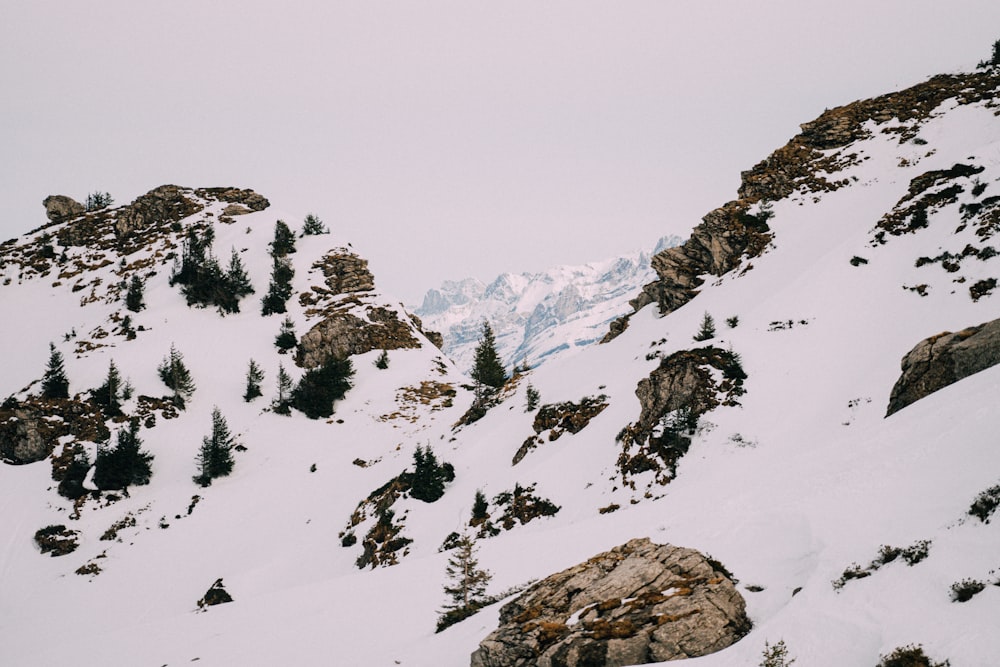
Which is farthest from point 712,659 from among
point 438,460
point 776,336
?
point 438,460

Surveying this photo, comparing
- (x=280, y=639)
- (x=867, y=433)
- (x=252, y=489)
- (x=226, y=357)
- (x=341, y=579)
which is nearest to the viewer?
(x=867, y=433)

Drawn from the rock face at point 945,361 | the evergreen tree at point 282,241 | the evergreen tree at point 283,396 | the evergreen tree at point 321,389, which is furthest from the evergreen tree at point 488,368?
the rock face at point 945,361

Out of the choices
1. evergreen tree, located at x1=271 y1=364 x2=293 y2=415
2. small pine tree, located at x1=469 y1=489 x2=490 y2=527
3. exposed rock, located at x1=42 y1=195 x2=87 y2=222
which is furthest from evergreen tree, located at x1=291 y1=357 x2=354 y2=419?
exposed rock, located at x1=42 y1=195 x2=87 y2=222

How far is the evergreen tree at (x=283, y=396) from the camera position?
50.6 meters

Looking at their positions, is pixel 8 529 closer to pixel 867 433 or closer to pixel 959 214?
pixel 867 433

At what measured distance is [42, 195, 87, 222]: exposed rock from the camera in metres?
81.6

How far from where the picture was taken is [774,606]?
29.7 feet

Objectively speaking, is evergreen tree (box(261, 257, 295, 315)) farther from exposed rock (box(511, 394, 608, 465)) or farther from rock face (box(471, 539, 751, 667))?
rock face (box(471, 539, 751, 667))

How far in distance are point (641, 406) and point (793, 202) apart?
27534 mm

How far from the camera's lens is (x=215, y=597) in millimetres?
27453

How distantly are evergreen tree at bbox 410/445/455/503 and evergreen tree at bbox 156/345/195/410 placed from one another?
30636mm

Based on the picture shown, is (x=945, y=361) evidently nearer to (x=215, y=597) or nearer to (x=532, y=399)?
(x=532, y=399)

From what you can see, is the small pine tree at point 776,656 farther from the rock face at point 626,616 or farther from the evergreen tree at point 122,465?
the evergreen tree at point 122,465

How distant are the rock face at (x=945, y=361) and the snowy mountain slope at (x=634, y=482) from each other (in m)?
2.00
